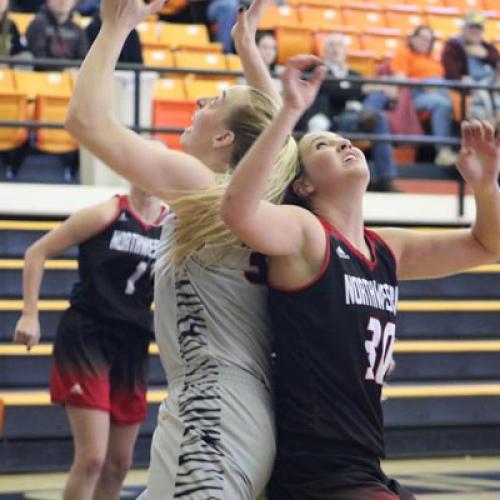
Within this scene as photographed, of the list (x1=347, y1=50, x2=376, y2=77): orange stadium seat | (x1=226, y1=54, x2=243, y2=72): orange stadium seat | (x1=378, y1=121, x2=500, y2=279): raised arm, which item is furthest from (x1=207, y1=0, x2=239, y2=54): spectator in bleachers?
(x1=378, y1=121, x2=500, y2=279): raised arm

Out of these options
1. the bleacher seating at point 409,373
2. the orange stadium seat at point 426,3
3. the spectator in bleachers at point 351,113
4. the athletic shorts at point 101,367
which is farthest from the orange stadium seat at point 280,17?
the athletic shorts at point 101,367

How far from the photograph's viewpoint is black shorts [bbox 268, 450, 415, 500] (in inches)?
114

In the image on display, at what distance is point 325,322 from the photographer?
297 cm

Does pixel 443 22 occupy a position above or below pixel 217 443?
below

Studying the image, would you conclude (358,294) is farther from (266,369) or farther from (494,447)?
(494,447)

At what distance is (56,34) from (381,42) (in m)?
3.75

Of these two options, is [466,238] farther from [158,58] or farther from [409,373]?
[158,58]

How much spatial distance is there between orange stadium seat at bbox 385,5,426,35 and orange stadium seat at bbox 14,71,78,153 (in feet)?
14.5

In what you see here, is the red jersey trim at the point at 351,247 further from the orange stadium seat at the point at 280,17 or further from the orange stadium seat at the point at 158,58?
the orange stadium seat at the point at 280,17

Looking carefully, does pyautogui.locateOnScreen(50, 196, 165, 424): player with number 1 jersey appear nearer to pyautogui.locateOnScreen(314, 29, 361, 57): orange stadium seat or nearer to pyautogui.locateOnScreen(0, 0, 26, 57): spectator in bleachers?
pyautogui.locateOnScreen(0, 0, 26, 57): spectator in bleachers

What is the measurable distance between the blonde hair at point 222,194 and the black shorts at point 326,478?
19.5 inches

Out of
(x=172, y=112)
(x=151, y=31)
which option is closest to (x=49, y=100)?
(x=172, y=112)

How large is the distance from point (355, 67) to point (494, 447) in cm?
444

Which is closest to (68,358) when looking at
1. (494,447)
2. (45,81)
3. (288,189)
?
(288,189)
